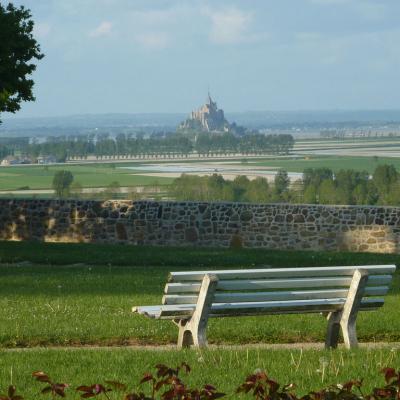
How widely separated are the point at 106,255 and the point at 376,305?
39.6 feet

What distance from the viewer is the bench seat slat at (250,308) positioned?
28.6 feet

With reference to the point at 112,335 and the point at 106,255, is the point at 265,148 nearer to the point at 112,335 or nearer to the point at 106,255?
the point at 106,255

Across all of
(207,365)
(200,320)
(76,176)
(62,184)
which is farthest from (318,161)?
(207,365)

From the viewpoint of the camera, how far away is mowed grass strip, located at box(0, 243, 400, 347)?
10602 millimetres

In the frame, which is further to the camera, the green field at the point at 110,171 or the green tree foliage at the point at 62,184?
the green field at the point at 110,171

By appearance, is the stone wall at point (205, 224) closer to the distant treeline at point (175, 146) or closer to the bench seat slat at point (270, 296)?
the bench seat slat at point (270, 296)

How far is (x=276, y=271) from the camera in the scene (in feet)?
28.8

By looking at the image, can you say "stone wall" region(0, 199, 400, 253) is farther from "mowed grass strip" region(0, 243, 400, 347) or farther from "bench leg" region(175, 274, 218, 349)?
"bench leg" region(175, 274, 218, 349)

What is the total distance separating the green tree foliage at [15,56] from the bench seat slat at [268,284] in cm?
1493

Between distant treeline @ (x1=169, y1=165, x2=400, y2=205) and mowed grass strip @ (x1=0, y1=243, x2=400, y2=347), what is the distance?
73.7ft

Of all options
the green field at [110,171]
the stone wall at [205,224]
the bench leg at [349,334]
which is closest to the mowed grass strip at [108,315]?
the bench leg at [349,334]

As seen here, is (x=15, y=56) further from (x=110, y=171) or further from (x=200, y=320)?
(x=110, y=171)

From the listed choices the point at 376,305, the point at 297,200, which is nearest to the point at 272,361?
the point at 376,305

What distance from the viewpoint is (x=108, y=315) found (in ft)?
38.5
